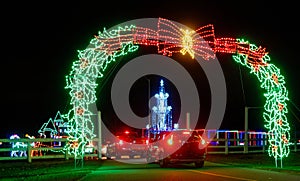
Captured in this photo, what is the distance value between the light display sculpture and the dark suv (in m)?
3.15

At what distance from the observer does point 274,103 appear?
23.2 meters

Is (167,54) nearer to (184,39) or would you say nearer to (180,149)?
(184,39)

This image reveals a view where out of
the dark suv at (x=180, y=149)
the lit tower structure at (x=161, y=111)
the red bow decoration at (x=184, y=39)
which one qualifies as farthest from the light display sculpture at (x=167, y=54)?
the lit tower structure at (x=161, y=111)

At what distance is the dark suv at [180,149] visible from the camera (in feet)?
73.5

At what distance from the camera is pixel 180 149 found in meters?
22.5

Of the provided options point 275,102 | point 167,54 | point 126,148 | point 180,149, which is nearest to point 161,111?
point 126,148

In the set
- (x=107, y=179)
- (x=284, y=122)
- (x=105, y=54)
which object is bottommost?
(x=107, y=179)

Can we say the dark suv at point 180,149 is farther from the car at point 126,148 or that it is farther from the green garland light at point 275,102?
A: the car at point 126,148

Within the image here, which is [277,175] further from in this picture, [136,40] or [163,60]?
[163,60]

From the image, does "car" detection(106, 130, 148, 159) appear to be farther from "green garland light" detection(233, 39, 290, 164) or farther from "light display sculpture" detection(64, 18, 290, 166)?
"green garland light" detection(233, 39, 290, 164)

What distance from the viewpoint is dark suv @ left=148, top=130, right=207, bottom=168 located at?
22.4m

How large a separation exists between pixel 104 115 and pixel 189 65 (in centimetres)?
1441

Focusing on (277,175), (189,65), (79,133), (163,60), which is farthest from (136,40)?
(189,65)

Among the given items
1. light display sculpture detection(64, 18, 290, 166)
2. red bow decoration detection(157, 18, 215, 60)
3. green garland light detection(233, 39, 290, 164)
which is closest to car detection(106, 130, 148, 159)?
light display sculpture detection(64, 18, 290, 166)
